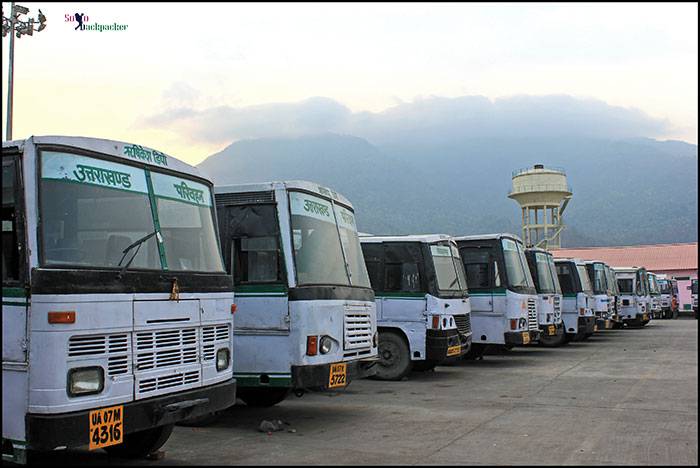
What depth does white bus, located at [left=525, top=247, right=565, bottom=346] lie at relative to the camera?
17.8m

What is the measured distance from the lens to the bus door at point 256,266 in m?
8.27

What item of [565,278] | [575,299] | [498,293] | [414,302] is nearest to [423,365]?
[414,302]

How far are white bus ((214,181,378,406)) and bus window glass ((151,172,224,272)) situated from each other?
1333 millimetres

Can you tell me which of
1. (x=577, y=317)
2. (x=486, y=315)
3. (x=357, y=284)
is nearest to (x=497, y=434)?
(x=357, y=284)

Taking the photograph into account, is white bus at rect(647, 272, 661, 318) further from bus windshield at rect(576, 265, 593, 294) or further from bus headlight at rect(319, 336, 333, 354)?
bus headlight at rect(319, 336, 333, 354)

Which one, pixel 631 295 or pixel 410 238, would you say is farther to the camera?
pixel 631 295

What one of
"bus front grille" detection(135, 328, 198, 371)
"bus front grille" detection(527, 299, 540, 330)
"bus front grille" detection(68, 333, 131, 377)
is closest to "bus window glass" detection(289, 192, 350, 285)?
"bus front grille" detection(135, 328, 198, 371)

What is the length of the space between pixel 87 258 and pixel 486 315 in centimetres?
1089

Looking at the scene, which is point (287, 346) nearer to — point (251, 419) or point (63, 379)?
point (251, 419)

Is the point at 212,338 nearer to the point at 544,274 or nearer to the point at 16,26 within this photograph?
the point at 544,274

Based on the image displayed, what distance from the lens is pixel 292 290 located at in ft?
26.9

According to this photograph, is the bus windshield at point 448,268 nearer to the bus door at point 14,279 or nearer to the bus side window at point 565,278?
the bus side window at point 565,278

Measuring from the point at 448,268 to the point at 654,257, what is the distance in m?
51.5

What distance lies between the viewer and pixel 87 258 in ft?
18.0
